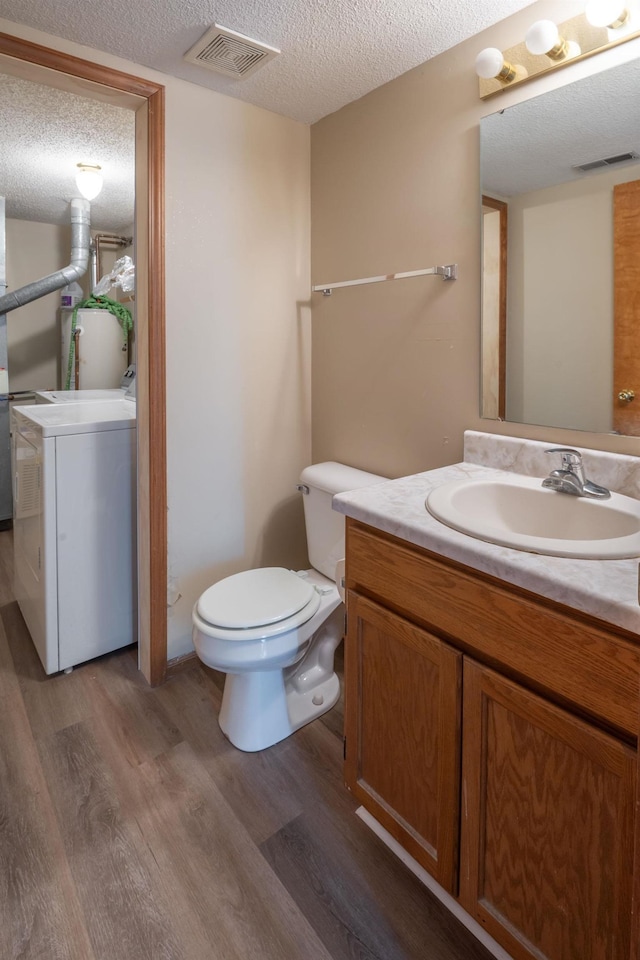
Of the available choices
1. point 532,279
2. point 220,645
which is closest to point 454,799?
point 220,645

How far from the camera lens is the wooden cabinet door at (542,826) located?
2.55ft

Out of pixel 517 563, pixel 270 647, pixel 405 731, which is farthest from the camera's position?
pixel 270 647

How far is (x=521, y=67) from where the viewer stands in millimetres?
1364

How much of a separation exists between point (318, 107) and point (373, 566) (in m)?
1.70

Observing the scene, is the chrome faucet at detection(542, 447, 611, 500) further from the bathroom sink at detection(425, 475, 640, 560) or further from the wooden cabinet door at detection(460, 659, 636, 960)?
the wooden cabinet door at detection(460, 659, 636, 960)

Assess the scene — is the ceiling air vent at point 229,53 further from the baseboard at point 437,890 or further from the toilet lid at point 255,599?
the baseboard at point 437,890

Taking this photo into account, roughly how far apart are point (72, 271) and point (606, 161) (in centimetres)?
319

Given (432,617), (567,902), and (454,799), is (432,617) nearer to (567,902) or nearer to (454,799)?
(454,799)

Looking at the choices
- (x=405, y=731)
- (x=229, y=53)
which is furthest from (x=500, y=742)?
(x=229, y=53)

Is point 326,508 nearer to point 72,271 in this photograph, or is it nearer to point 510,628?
point 510,628

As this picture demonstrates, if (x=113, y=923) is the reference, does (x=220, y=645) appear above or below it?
above

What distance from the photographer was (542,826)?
34.2 inches

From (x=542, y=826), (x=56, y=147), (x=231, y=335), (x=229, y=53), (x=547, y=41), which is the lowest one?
(x=542, y=826)

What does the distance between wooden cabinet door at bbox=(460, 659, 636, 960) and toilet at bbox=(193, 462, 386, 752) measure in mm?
685
